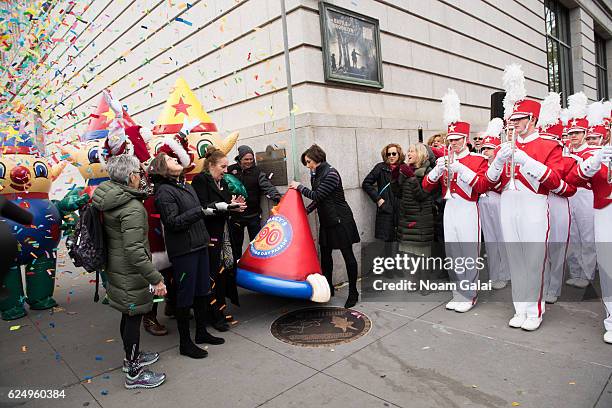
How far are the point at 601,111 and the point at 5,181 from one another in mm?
7306

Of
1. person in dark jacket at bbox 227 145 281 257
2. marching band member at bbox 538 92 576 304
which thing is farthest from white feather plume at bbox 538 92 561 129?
person in dark jacket at bbox 227 145 281 257

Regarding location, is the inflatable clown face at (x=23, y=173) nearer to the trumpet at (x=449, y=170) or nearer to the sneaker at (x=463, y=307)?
the trumpet at (x=449, y=170)

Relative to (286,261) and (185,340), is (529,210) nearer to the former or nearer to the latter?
(286,261)

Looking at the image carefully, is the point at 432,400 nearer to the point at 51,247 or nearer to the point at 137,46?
the point at 51,247

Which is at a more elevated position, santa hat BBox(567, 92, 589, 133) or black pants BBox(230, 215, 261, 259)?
santa hat BBox(567, 92, 589, 133)

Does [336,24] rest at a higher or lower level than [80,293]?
higher

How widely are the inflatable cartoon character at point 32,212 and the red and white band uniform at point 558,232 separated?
567 centimetres

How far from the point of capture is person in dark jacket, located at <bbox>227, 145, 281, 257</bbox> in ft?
18.1

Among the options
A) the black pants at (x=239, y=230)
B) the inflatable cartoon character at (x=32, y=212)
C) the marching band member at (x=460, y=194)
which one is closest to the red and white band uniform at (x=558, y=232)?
the marching band member at (x=460, y=194)

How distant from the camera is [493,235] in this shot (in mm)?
5496

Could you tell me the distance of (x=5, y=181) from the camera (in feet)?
15.1

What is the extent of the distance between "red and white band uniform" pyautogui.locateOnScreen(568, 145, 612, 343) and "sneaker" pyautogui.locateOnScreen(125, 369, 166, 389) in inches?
149

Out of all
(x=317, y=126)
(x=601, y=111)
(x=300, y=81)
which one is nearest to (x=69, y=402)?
(x=317, y=126)

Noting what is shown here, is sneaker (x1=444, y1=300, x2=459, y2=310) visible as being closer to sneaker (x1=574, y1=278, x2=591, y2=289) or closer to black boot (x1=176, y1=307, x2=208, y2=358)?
sneaker (x1=574, y1=278, x2=591, y2=289)
